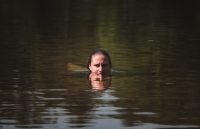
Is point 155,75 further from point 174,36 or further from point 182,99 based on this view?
point 174,36

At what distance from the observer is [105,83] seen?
13.3 metres

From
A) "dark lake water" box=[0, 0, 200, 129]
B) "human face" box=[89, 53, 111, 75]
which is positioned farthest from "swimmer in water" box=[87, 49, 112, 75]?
"dark lake water" box=[0, 0, 200, 129]

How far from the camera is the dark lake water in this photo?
9.95 metres

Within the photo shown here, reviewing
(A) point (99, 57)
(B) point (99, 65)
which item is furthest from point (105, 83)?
(B) point (99, 65)

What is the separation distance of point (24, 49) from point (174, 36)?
599cm

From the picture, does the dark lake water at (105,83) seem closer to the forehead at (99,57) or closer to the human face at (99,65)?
the human face at (99,65)

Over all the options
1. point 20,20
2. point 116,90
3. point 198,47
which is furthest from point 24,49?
point 20,20

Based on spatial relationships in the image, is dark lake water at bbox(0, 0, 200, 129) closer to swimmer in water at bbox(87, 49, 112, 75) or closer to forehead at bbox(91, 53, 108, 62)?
swimmer in water at bbox(87, 49, 112, 75)

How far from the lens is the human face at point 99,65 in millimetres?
13870

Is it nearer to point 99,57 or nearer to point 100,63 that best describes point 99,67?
point 100,63

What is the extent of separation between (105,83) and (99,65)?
0.80m

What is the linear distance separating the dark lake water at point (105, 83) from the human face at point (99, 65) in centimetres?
26

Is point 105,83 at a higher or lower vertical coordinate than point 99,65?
lower

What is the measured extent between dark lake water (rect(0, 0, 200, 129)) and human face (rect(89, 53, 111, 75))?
10.2 inches
